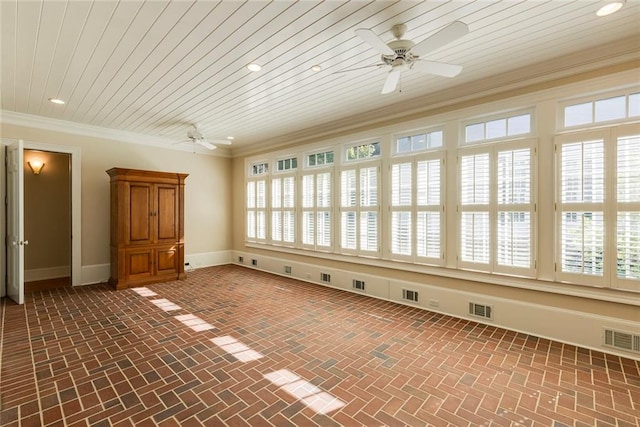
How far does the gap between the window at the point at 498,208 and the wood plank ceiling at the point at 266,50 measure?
2.88 feet

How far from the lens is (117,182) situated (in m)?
5.41

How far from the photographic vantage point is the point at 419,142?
4.41 metres

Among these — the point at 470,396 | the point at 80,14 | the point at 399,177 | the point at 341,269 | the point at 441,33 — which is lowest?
the point at 470,396

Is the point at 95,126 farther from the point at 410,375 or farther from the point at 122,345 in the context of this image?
the point at 410,375

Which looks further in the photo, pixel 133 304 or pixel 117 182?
pixel 117 182

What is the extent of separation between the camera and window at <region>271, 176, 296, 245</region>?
20.9 feet

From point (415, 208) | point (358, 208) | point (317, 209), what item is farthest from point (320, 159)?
point (415, 208)

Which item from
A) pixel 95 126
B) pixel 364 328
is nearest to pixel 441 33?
pixel 364 328

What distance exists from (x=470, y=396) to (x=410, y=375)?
0.48 m

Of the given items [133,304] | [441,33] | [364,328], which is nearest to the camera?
[441,33]

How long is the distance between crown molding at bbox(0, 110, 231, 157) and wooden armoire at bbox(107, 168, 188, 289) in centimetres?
93

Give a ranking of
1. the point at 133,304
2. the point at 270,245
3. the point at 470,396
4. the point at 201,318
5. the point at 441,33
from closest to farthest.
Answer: the point at 441,33 → the point at 470,396 → the point at 201,318 → the point at 133,304 → the point at 270,245

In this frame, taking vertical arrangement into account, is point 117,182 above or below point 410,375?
above

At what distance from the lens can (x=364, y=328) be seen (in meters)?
3.60
